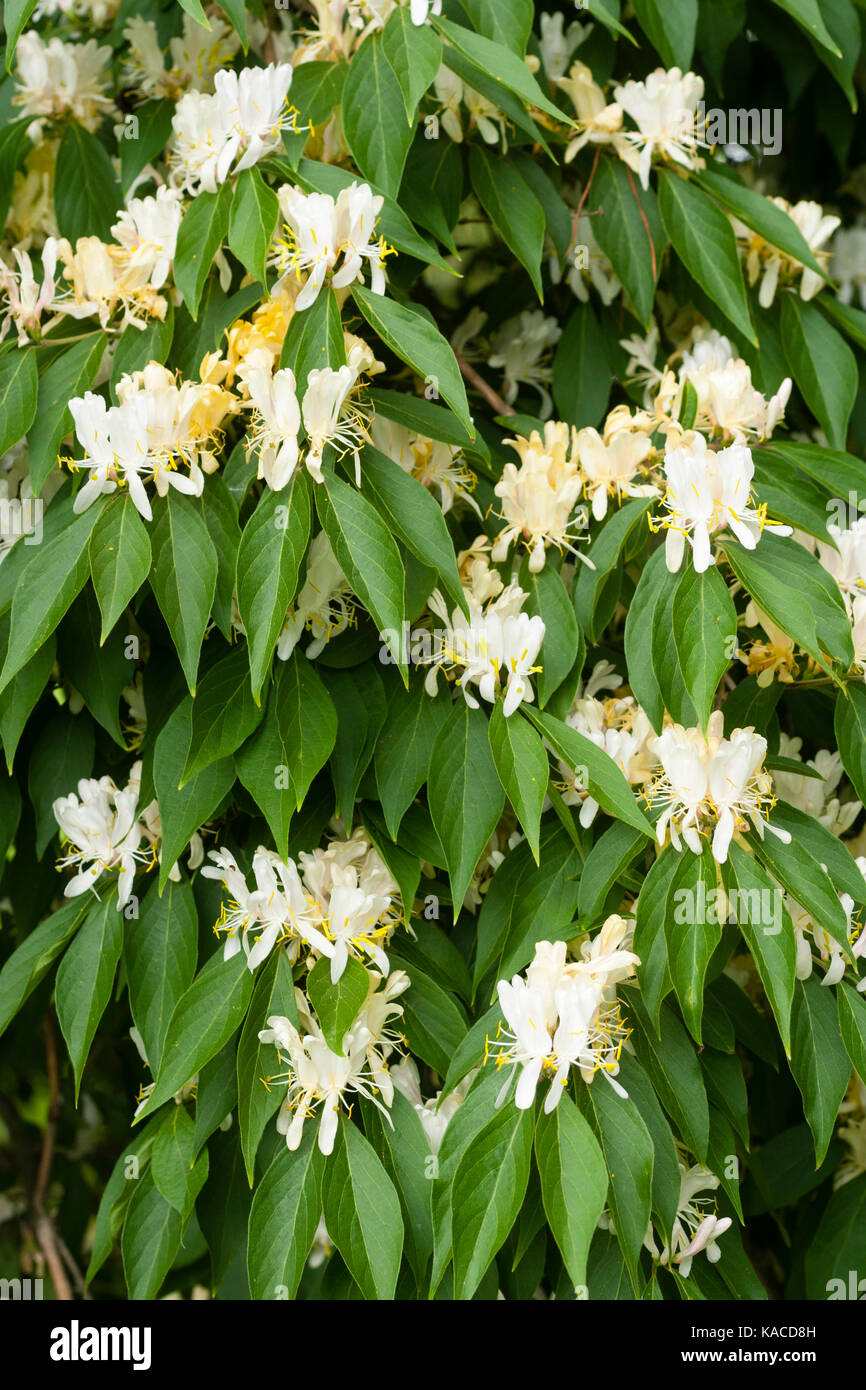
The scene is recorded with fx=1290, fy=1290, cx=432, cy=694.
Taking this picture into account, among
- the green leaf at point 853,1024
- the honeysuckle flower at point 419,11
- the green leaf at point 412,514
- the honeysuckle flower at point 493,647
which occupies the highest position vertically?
the honeysuckle flower at point 419,11

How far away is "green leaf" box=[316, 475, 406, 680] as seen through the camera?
111cm

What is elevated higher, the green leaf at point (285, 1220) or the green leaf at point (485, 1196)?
the green leaf at point (485, 1196)

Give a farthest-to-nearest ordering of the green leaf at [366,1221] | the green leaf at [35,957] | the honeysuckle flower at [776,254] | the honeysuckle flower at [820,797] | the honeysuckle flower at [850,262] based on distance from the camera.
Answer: the honeysuckle flower at [850,262]
the honeysuckle flower at [776,254]
the honeysuckle flower at [820,797]
the green leaf at [35,957]
the green leaf at [366,1221]

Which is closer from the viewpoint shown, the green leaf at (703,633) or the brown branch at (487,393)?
the green leaf at (703,633)

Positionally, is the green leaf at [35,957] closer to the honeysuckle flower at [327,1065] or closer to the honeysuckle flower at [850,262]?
the honeysuckle flower at [327,1065]

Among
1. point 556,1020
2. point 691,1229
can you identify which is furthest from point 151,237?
point 691,1229

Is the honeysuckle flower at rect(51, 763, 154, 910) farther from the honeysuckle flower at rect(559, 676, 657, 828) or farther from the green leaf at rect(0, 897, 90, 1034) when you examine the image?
the honeysuckle flower at rect(559, 676, 657, 828)

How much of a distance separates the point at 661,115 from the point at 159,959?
3.77ft

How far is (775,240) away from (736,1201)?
3.45ft

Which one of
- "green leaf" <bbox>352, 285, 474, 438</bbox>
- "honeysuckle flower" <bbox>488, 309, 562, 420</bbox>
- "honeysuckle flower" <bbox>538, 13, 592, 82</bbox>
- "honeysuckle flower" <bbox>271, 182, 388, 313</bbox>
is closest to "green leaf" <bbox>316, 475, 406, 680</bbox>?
"green leaf" <bbox>352, 285, 474, 438</bbox>

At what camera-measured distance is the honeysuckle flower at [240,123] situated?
4.26 feet

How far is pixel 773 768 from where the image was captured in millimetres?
1320

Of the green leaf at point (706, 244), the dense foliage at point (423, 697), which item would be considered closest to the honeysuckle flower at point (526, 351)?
the dense foliage at point (423, 697)

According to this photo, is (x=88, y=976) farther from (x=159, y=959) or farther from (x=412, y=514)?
(x=412, y=514)
